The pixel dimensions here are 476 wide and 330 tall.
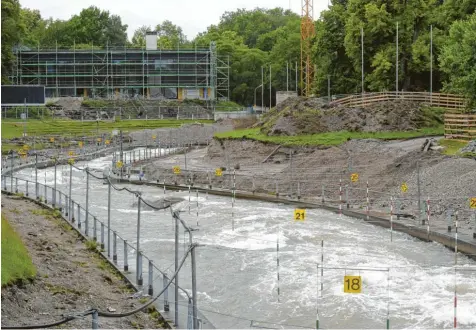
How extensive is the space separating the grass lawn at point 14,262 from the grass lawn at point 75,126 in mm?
69292

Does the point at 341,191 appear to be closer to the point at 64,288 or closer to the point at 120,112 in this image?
the point at 64,288

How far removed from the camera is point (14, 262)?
24.5 m

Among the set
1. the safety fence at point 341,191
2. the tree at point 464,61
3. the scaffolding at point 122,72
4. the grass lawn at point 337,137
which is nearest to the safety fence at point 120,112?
the scaffolding at point 122,72

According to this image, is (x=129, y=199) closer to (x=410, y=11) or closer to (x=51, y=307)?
(x=51, y=307)

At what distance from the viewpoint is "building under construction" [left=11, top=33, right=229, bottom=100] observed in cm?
14062

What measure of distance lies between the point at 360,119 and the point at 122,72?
78244 mm

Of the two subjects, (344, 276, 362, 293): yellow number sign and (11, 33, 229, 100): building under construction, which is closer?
(344, 276, 362, 293): yellow number sign

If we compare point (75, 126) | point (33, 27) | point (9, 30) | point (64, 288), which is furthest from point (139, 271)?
point (33, 27)

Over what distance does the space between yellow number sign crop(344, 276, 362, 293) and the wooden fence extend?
3520 cm

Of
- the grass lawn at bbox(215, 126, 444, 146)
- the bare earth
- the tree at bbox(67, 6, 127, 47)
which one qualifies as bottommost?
the bare earth

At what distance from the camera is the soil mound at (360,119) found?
70.1m

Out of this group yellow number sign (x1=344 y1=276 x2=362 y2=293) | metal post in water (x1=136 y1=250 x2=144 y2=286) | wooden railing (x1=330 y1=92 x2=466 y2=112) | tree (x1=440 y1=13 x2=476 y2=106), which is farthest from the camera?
wooden railing (x1=330 y1=92 x2=466 y2=112)

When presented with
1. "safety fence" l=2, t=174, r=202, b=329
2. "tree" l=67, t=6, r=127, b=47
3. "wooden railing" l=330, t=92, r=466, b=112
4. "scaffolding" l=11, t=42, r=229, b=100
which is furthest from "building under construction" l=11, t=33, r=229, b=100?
"safety fence" l=2, t=174, r=202, b=329

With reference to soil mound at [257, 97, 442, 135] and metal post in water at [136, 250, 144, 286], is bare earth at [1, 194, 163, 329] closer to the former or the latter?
metal post in water at [136, 250, 144, 286]
